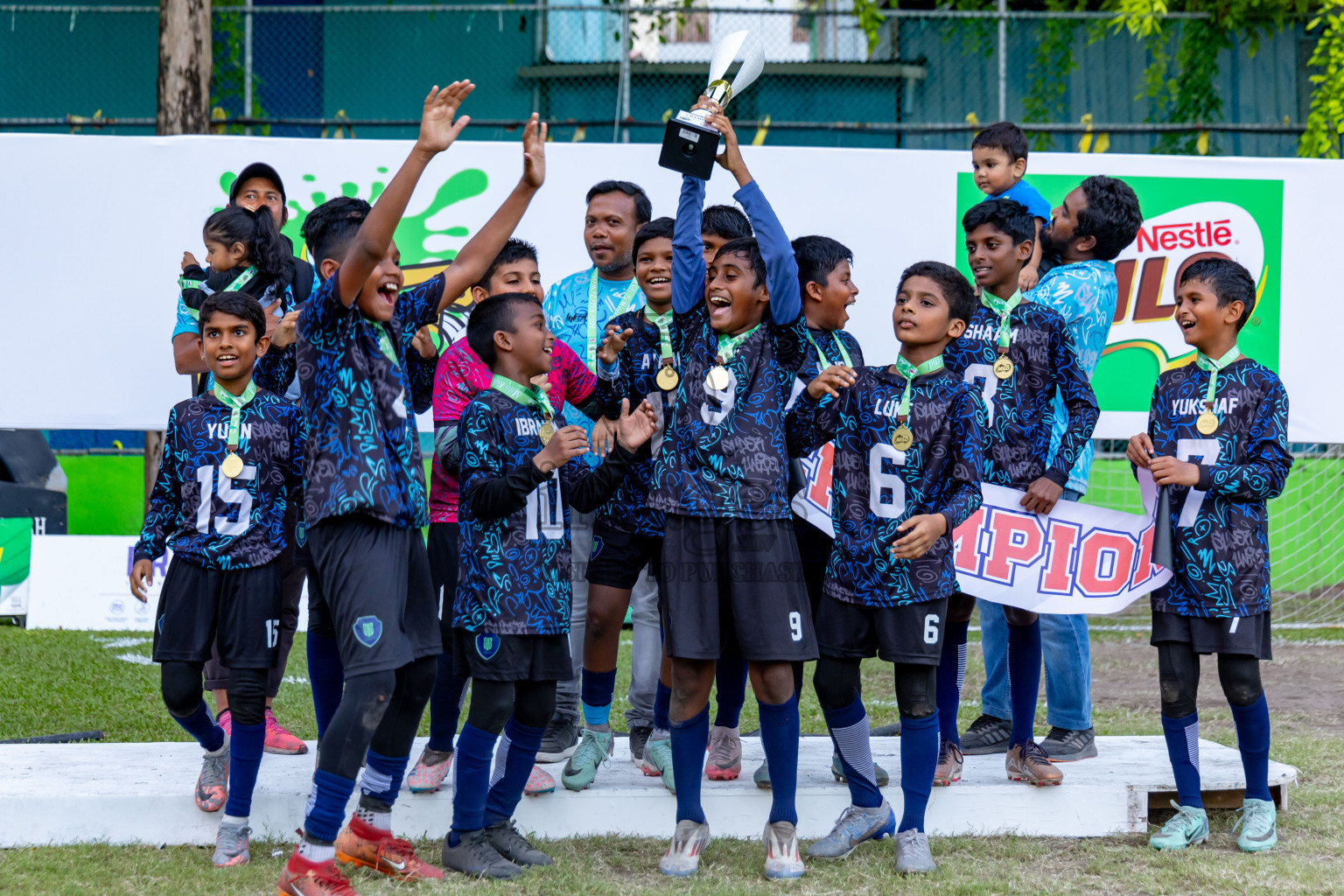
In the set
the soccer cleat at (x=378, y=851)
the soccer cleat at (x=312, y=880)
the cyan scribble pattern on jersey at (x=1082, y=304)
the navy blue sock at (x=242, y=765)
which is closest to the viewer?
the soccer cleat at (x=312, y=880)

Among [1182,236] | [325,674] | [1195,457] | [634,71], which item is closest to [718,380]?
[325,674]

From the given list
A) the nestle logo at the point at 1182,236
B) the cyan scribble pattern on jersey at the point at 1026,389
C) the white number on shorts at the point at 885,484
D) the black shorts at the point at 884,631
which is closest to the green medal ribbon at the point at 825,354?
the white number on shorts at the point at 885,484

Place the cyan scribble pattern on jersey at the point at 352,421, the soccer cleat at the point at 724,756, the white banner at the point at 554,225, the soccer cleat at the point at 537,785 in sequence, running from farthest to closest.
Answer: the white banner at the point at 554,225, the soccer cleat at the point at 724,756, the soccer cleat at the point at 537,785, the cyan scribble pattern on jersey at the point at 352,421

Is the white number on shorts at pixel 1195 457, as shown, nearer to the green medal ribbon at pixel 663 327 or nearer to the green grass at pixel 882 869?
the green grass at pixel 882 869

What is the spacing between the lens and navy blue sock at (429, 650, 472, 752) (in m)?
3.83

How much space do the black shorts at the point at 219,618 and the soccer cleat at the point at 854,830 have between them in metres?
1.71

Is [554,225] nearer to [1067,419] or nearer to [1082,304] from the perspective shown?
[1082,304]

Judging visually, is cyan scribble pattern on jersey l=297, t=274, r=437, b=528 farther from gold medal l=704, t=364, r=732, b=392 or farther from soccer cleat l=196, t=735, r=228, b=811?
soccer cleat l=196, t=735, r=228, b=811

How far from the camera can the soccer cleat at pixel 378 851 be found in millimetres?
3389

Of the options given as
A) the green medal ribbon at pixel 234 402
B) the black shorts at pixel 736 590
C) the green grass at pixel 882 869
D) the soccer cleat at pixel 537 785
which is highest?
the green medal ribbon at pixel 234 402

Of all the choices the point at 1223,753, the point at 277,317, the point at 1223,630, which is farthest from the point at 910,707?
the point at 277,317

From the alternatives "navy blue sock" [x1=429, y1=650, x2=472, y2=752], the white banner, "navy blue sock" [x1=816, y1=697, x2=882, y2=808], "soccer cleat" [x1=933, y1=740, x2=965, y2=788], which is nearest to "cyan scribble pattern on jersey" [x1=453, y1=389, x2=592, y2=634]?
"navy blue sock" [x1=429, y1=650, x2=472, y2=752]

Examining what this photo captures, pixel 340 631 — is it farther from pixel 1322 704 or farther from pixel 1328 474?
pixel 1328 474

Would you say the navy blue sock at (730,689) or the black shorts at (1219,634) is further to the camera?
the navy blue sock at (730,689)
